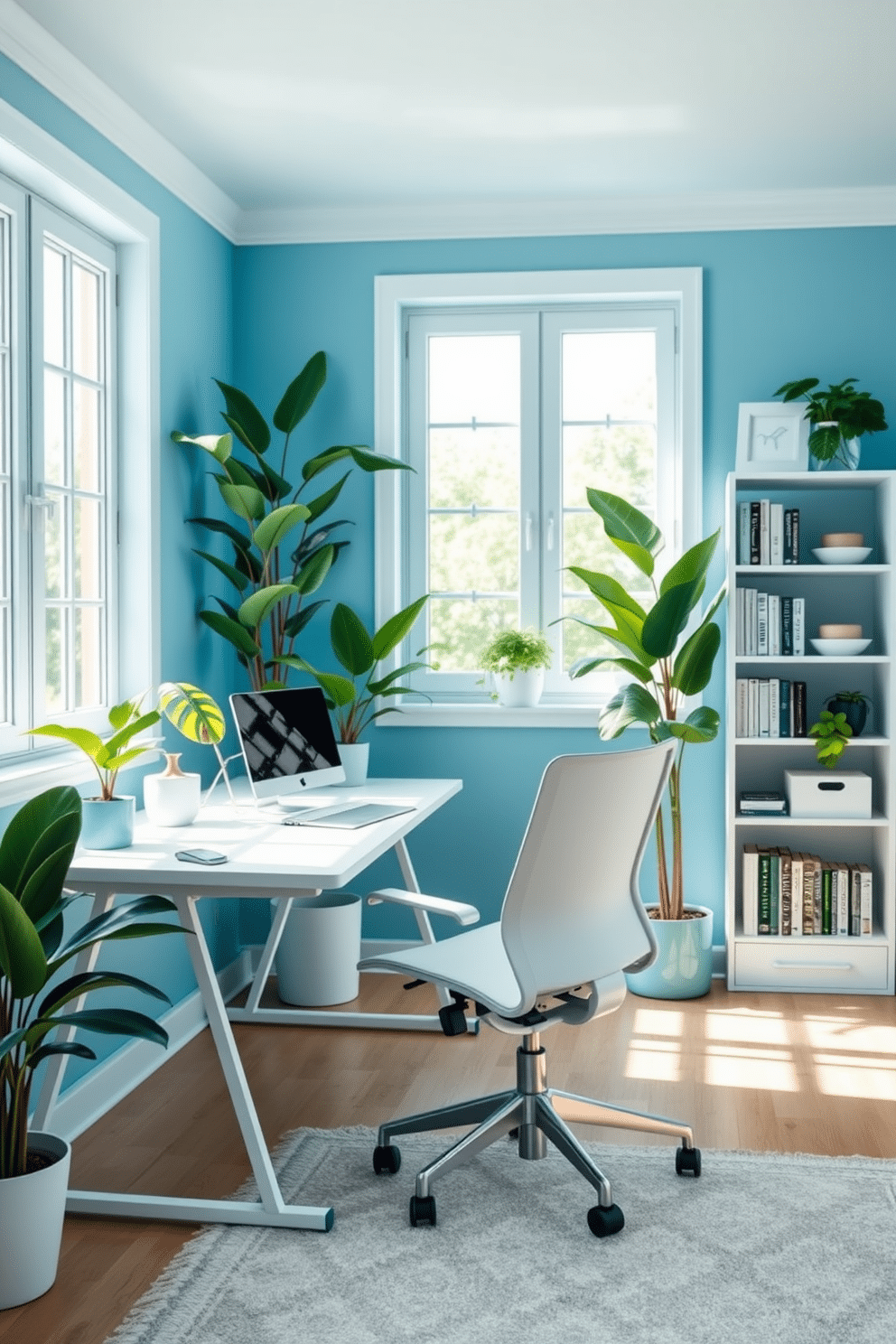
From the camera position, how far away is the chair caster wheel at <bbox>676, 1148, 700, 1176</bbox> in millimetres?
2705

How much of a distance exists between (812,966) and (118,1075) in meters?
2.21

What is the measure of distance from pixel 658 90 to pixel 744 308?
1115mm

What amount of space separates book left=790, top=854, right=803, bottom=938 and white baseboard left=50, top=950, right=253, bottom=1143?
1.92 meters

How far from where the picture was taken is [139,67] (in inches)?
126

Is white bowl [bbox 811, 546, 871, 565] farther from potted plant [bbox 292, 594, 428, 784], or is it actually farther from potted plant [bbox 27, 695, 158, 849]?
potted plant [bbox 27, 695, 158, 849]

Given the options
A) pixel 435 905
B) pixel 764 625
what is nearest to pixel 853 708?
pixel 764 625

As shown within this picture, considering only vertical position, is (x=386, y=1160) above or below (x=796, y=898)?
below

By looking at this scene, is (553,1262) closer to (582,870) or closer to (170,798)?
(582,870)

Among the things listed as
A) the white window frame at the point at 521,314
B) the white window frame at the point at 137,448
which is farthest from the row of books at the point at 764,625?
the white window frame at the point at 137,448

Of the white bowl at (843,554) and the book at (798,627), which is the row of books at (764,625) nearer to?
the book at (798,627)

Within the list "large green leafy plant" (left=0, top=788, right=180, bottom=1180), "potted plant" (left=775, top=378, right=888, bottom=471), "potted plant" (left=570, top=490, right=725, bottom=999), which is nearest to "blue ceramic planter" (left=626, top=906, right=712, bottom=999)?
"potted plant" (left=570, top=490, right=725, bottom=999)

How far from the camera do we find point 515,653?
4.31 meters

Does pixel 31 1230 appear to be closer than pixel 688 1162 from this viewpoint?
Yes

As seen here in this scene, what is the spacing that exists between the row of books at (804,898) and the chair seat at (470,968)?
1.61m
